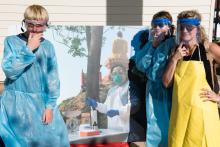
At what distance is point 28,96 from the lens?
3082mm

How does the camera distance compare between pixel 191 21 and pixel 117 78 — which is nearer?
pixel 191 21

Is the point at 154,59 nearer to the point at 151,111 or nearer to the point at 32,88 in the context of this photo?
the point at 151,111

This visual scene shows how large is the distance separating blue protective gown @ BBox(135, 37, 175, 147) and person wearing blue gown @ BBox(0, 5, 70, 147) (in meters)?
0.88

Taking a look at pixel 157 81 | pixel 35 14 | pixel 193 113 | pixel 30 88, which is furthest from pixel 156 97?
pixel 35 14

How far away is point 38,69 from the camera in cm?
308

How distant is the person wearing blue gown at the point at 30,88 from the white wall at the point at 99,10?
3.87 m

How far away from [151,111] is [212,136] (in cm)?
89

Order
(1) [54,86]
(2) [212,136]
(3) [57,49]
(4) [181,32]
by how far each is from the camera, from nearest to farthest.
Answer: (2) [212,136] → (4) [181,32] → (1) [54,86] → (3) [57,49]

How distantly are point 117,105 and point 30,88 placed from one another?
1.47 m

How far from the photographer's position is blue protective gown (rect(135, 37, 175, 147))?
135 inches

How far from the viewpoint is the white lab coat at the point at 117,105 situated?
14.1 feet

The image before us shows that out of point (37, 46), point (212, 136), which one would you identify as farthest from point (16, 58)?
point (212, 136)

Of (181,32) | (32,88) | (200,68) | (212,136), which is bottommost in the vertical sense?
(212,136)

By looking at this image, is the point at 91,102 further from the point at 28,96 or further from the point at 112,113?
the point at 28,96
